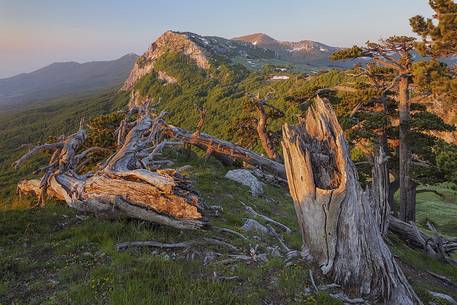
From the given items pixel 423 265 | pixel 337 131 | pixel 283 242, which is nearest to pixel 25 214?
pixel 283 242

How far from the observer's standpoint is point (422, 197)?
58031 mm

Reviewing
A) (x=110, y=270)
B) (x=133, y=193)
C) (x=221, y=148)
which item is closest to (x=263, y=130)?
(x=221, y=148)

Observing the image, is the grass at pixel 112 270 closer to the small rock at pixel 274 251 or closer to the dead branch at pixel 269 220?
the small rock at pixel 274 251

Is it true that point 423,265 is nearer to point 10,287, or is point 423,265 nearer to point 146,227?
point 146,227

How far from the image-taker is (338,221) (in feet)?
24.0

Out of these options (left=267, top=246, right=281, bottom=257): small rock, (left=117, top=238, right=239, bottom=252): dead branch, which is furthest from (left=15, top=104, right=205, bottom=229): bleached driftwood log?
(left=267, top=246, right=281, bottom=257): small rock

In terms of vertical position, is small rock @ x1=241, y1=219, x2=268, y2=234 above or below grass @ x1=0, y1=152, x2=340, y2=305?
below

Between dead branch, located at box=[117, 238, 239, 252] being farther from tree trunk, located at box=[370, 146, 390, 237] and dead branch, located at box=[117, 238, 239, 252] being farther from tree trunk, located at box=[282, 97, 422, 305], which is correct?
tree trunk, located at box=[370, 146, 390, 237]

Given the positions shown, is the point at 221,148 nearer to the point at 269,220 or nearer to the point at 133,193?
the point at 269,220

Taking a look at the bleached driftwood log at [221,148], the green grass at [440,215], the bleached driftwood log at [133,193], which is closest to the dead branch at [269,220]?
the bleached driftwood log at [133,193]

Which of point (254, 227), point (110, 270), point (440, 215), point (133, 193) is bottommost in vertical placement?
point (440, 215)

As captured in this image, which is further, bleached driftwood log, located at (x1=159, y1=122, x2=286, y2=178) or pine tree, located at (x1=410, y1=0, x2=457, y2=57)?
bleached driftwood log, located at (x1=159, y1=122, x2=286, y2=178)

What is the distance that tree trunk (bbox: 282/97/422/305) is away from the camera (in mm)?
7160

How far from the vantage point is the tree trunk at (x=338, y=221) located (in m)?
7.16
